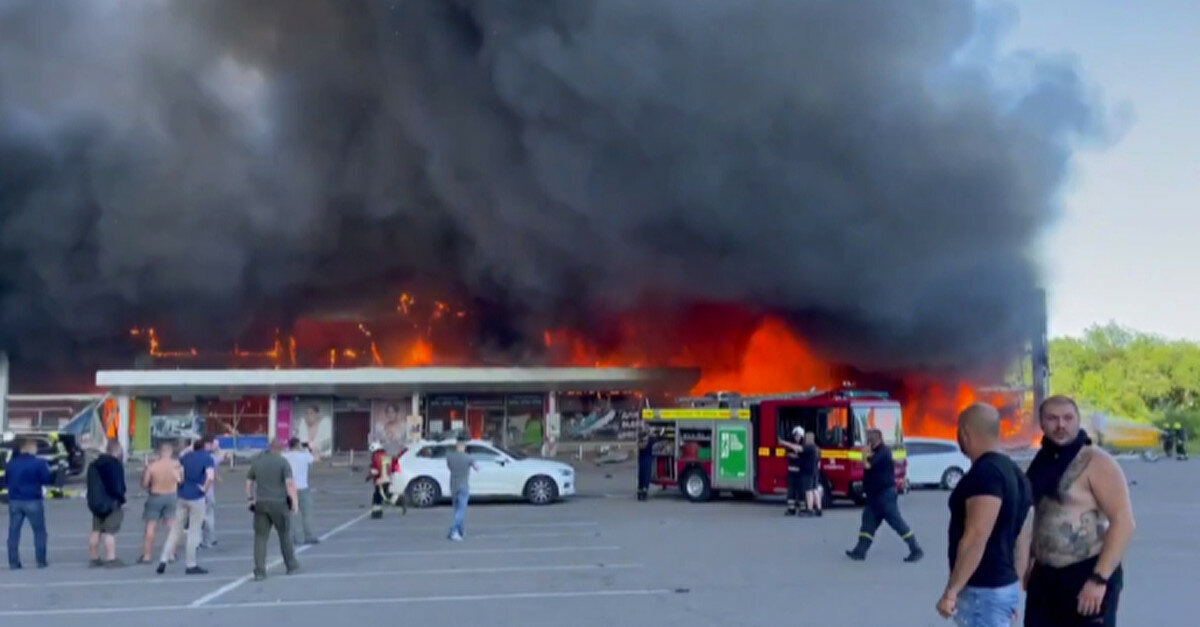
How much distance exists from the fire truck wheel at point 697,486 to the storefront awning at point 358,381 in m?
14.2

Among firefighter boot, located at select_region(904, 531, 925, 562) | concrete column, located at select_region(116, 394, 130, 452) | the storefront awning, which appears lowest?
firefighter boot, located at select_region(904, 531, 925, 562)

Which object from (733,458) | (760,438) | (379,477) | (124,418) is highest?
(124,418)

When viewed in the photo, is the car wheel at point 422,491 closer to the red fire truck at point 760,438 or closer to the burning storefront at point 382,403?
the red fire truck at point 760,438

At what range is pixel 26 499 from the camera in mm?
12242

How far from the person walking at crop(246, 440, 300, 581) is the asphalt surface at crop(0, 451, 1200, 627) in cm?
32

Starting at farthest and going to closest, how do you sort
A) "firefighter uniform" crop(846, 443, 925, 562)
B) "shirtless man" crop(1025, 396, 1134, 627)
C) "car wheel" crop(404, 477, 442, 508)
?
"car wheel" crop(404, 477, 442, 508), "firefighter uniform" crop(846, 443, 925, 562), "shirtless man" crop(1025, 396, 1134, 627)

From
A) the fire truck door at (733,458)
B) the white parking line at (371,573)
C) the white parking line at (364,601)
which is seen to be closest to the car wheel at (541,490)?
the fire truck door at (733,458)

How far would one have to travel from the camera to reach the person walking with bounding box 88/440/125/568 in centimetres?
1212

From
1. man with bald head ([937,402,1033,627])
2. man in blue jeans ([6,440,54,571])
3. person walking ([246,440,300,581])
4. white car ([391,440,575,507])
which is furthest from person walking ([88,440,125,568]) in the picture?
man with bald head ([937,402,1033,627])

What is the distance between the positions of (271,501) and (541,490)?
31.8 feet

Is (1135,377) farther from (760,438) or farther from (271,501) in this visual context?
(271,501)

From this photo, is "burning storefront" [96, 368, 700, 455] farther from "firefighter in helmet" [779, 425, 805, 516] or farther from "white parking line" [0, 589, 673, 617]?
"white parking line" [0, 589, 673, 617]

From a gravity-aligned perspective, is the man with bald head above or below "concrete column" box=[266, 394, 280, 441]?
below

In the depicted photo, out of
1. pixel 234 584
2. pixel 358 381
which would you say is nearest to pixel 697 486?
pixel 234 584
